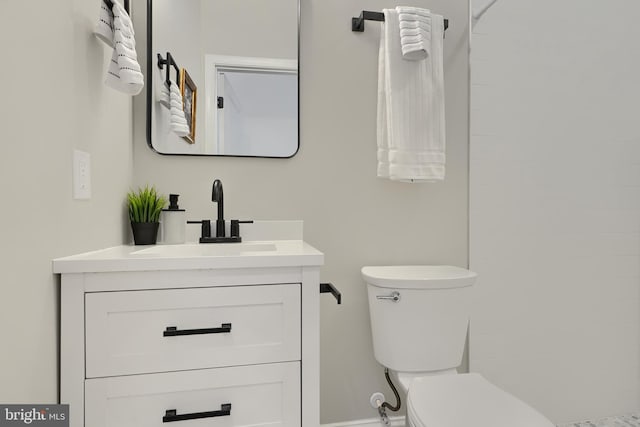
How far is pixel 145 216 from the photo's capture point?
4.43 feet

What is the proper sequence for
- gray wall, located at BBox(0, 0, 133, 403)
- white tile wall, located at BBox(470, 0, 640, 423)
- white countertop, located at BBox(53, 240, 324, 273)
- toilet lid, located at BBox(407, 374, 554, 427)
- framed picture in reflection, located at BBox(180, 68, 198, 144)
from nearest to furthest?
1. gray wall, located at BBox(0, 0, 133, 403)
2. white countertop, located at BBox(53, 240, 324, 273)
3. toilet lid, located at BBox(407, 374, 554, 427)
4. framed picture in reflection, located at BBox(180, 68, 198, 144)
5. white tile wall, located at BBox(470, 0, 640, 423)

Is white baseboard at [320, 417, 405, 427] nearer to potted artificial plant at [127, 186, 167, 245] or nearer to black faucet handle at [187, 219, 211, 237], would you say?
black faucet handle at [187, 219, 211, 237]

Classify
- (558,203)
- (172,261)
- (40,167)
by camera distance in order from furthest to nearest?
(558,203)
(172,261)
(40,167)

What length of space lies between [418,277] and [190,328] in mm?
846

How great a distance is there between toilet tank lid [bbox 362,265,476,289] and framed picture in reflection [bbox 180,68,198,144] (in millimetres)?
845

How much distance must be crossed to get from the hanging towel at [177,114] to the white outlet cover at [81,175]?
1.49 ft

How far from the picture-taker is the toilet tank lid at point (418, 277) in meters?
1.38

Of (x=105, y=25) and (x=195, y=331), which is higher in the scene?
(x=105, y=25)

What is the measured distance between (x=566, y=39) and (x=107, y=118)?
1.94 m

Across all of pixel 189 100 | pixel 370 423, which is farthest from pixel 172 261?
pixel 370 423

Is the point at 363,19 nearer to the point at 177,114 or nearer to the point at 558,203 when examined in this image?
the point at 177,114

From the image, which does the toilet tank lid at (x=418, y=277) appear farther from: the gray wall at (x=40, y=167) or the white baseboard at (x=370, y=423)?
the gray wall at (x=40, y=167)

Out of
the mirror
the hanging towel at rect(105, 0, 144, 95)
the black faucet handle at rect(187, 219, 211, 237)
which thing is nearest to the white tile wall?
the mirror

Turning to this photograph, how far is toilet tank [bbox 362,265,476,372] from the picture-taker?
4.56 ft
